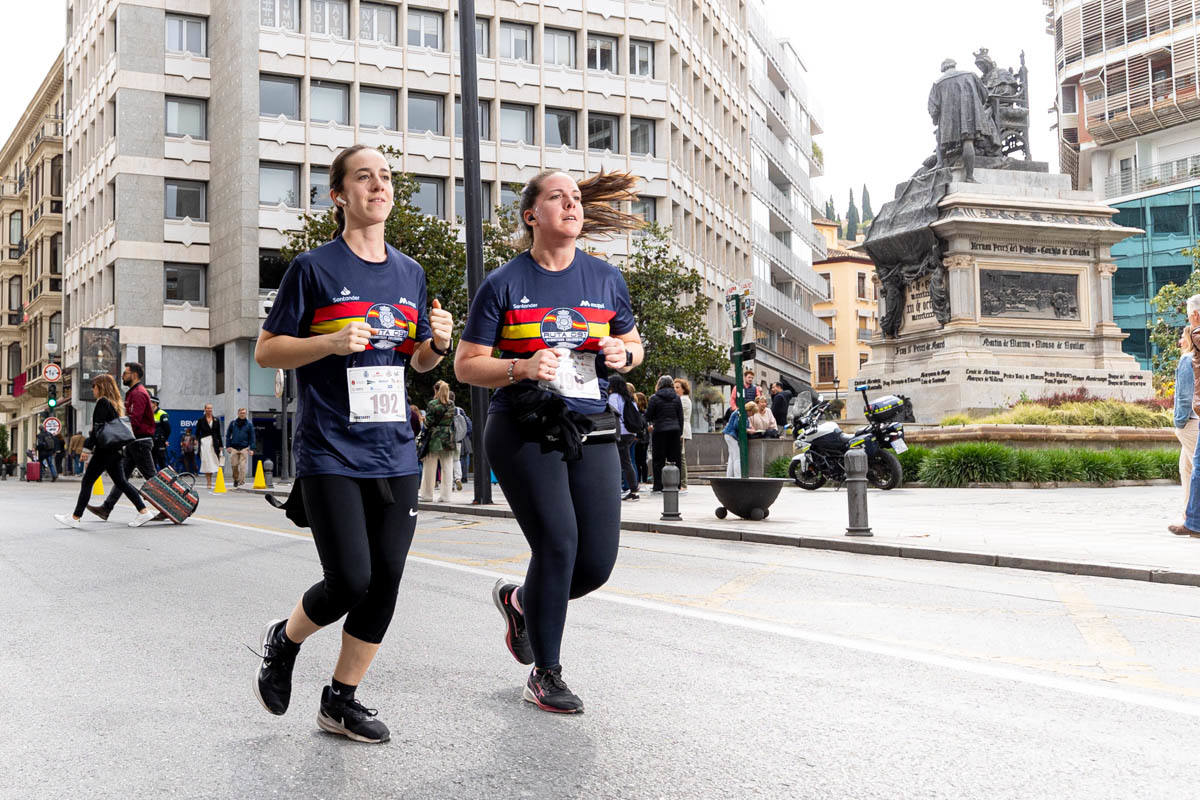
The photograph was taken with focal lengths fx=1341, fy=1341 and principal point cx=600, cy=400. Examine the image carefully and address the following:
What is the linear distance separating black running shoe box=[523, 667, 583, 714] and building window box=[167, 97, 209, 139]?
47828mm

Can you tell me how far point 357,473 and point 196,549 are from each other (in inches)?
321

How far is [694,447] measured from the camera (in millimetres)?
30922

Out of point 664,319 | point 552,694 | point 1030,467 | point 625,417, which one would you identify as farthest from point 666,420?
point 664,319

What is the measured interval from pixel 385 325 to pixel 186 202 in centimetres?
4754

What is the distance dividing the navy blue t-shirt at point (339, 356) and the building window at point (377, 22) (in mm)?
46995

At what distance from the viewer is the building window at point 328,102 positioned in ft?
157

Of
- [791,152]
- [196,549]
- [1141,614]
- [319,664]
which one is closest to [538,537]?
[319,664]

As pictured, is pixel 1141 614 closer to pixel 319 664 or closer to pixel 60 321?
pixel 319 664

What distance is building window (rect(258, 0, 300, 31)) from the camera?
1859 inches

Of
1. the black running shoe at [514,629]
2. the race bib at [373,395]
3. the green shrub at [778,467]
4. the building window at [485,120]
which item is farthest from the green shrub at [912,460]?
the building window at [485,120]

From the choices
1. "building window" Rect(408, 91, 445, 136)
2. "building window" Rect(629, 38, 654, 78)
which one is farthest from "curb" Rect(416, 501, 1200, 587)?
"building window" Rect(629, 38, 654, 78)

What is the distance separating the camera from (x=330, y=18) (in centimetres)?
4850

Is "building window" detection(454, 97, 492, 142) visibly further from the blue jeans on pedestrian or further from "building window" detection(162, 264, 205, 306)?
the blue jeans on pedestrian

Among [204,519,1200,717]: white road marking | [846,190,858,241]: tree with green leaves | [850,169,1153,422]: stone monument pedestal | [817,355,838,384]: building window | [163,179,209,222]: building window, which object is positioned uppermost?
[846,190,858,241]: tree with green leaves
